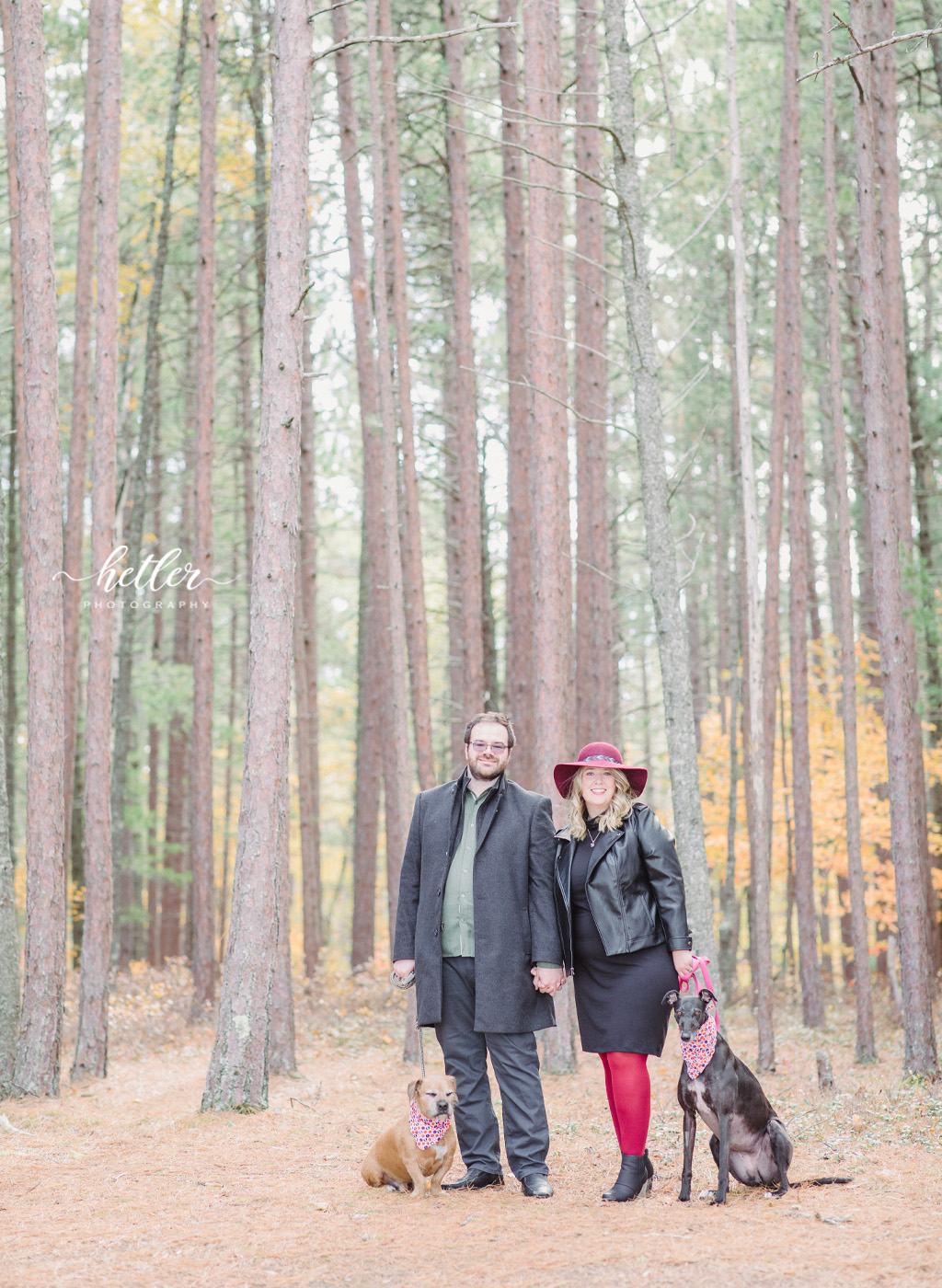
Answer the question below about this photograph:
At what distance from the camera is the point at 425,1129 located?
16.6ft

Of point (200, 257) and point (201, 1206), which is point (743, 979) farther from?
point (201, 1206)

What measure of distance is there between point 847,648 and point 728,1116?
7.30m

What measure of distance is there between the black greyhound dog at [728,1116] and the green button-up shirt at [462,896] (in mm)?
950

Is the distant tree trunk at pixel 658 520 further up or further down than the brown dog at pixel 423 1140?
further up

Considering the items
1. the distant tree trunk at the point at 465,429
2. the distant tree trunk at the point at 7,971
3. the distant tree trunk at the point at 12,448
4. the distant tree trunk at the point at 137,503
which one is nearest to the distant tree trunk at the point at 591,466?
the distant tree trunk at the point at 465,429

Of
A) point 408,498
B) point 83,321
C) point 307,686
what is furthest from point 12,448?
point 408,498

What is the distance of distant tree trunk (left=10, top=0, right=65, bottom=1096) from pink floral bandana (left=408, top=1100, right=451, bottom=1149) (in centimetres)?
398

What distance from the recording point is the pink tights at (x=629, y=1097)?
4961 millimetres

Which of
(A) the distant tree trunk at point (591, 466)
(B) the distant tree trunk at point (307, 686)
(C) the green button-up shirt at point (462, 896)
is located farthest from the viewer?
(B) the distant tree trunk at point (307, 686)

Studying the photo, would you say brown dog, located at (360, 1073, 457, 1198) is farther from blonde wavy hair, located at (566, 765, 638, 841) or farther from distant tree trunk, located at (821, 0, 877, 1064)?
distant tree trunk, located at (821, 0, 877, 1064)

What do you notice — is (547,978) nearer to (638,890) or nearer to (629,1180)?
(638,890)

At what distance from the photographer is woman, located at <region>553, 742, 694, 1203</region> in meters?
4.98

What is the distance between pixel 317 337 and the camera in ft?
57.4

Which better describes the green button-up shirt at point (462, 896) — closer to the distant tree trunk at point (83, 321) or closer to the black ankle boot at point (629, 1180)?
the black ankle boot at point (629, 1180)
